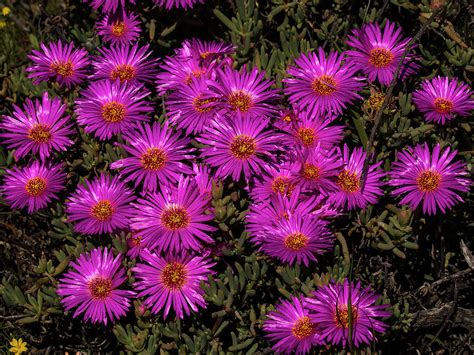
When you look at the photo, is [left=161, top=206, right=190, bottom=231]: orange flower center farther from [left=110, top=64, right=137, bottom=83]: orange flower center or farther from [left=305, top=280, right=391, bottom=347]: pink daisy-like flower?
[left=110, top=64, right=137, bottom=83]: orange flower center

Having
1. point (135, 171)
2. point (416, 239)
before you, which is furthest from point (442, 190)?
point (135, 171)

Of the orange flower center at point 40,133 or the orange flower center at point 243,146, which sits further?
the orange flower center at point 40,133

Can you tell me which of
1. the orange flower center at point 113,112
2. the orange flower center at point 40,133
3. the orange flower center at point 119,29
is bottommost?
the orange flower center at point 40,133

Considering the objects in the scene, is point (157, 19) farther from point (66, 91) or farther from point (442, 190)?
point (442, 190)

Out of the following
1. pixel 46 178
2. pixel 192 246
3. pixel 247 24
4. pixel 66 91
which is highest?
pixel 247 24

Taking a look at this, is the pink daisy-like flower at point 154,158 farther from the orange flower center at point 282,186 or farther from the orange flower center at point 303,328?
the orange flower center at point 303,328

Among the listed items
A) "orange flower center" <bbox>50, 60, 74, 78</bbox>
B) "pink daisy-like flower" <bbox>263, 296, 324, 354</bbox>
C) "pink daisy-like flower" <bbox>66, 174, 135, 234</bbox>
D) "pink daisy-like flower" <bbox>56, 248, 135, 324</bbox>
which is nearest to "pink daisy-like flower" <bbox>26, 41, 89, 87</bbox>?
"orange flower center" <bbox>50, 60, 74, 78</bbox>

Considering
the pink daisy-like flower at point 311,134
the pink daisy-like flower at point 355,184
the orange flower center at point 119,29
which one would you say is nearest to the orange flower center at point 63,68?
the orange flower center at point 119,29
